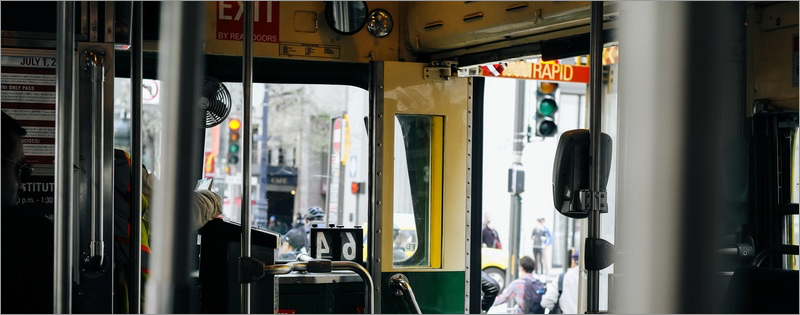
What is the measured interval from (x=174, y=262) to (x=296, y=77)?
373 cm

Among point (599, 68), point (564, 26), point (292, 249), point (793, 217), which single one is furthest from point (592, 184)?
point (292, 249)

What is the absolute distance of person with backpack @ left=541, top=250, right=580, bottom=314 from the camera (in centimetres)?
1029

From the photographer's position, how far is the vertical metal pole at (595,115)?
231cm

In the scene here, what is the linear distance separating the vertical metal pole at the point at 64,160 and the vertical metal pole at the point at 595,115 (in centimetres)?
125

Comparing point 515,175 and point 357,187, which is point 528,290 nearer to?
point 515,175

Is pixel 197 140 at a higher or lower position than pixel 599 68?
lower

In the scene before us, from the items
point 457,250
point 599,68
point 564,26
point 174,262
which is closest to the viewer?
point 174,262

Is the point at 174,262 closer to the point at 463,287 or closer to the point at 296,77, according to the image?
the point at 296,77

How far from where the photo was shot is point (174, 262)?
825 mm

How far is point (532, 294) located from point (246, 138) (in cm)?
833

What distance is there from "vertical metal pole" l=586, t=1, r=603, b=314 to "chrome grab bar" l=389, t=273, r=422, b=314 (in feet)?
6.66

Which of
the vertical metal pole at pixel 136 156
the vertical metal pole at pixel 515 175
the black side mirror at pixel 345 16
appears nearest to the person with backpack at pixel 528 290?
the vertical metal pole at pixel 515 175

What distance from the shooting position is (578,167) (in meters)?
2.49

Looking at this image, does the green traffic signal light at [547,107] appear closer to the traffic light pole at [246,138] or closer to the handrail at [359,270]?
the handrail at [359,270]
